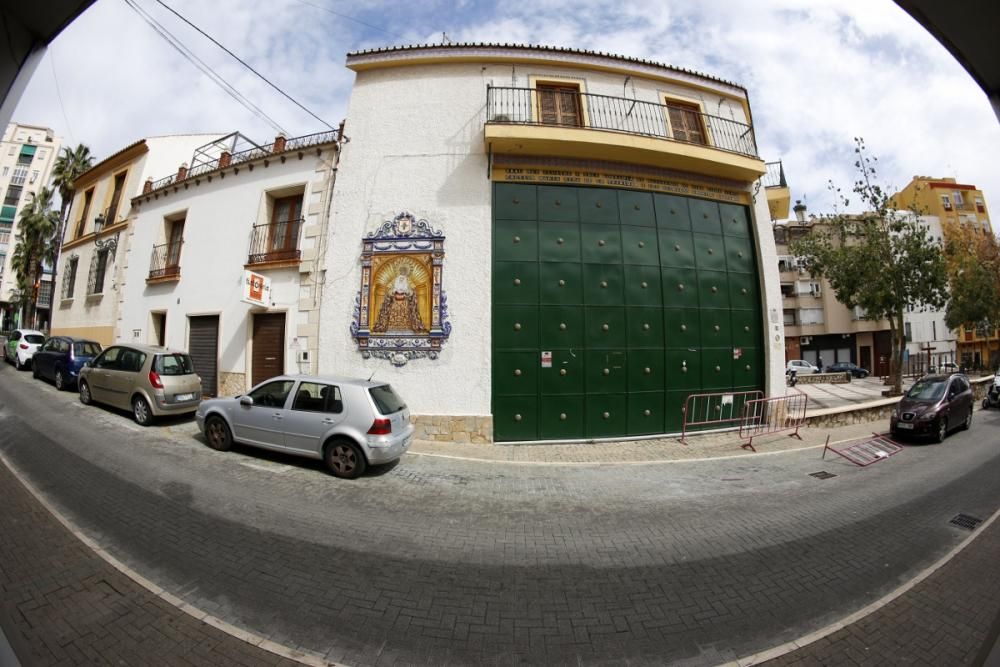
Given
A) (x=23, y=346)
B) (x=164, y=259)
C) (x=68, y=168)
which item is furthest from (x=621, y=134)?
(x=68, y=168)

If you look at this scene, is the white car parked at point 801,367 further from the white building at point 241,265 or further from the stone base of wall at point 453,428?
the white building at point 241,265

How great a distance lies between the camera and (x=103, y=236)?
15.2 meters

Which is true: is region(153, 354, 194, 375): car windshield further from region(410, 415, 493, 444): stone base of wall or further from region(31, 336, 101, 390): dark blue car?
region(410, 415, 493, 444): stone base of wall

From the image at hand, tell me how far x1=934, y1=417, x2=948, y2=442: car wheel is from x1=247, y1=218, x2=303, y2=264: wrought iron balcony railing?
1802cm

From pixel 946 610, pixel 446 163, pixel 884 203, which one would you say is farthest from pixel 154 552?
pixel 884 203

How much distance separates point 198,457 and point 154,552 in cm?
321

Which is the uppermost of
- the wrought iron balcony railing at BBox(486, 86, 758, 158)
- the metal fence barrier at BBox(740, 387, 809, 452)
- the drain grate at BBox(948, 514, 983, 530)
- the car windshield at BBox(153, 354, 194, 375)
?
the wrought iron balcony railing at BBox(486, 86, 758, 158)

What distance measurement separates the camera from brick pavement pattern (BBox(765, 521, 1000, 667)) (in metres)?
2.57

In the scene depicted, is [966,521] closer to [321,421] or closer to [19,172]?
[321,421]

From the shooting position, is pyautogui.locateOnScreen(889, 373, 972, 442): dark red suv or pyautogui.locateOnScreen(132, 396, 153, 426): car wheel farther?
pyautogui.locateOnScreen(889, 373, 972, 442): dark red suv

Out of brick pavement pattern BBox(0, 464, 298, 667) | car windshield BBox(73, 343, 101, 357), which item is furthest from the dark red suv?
car windshield BBox(73, 343, 101, 357)

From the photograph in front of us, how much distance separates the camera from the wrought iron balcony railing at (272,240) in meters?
10.3

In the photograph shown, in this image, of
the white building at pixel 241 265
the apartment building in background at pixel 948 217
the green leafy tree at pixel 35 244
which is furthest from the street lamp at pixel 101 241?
the apartment building in background at pixel 948 217

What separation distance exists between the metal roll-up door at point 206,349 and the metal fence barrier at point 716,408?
13.8m
